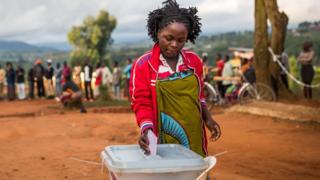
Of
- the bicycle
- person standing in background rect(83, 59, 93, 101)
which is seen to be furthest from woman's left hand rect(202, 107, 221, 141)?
person standing in background rect(83, 59, 93, 101)

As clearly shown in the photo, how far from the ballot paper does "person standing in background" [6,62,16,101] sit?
20.2 meters

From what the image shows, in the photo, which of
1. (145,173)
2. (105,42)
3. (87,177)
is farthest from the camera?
(105,42)

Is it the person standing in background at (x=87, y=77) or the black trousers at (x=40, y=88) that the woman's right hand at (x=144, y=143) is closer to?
the person standing in background at (x=87, y=77)

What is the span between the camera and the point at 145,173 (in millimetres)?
3061

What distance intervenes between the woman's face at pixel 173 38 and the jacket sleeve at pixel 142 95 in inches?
6.6

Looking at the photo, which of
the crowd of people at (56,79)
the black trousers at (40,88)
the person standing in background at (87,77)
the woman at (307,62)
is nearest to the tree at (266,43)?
the woman at (307,62)

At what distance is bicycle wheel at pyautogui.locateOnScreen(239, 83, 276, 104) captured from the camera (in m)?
14.6

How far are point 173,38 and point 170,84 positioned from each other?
276 mm

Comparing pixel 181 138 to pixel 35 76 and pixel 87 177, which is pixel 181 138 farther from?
pixel 35 76

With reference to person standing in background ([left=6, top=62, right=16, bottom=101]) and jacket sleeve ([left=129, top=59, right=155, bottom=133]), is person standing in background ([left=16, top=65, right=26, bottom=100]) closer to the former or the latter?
person standing in background ([left=6, top=62, right=16, bottom=101])

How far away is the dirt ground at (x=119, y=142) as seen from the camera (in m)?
6.75

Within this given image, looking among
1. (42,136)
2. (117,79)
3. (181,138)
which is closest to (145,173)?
(181,138)

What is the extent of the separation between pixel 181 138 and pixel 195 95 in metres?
0.28

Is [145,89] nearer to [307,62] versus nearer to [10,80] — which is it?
[307,62]
